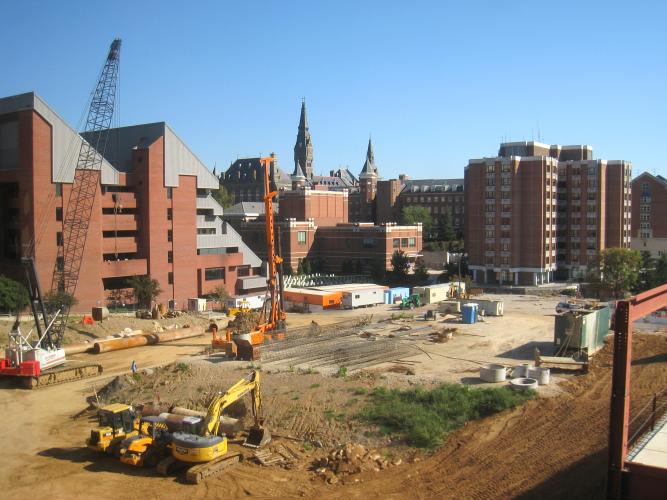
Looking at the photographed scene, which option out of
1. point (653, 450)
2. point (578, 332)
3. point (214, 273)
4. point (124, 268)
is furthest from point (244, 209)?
point (653, 450)

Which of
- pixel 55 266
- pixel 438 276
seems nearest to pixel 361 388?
pixel 55 266

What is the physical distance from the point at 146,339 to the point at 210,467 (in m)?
23.9

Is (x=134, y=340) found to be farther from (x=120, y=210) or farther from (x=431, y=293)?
(x=431, y=293)

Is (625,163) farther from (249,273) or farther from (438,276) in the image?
(249,273)

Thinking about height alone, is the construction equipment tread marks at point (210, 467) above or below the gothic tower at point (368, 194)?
below

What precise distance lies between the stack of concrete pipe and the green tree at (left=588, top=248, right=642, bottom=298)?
1479 inches

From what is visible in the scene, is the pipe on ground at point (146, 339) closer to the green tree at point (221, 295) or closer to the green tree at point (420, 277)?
the green tree at point (221, 295)

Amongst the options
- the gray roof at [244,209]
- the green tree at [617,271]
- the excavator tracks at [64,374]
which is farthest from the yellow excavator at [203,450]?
the gray roof at [244,209]

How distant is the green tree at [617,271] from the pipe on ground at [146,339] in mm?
37542

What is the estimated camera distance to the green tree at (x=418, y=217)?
11375 cm

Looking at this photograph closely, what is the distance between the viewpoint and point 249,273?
229 feet

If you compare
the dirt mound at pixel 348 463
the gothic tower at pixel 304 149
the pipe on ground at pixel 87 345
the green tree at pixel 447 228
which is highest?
the gothic tower at pixel 304 149

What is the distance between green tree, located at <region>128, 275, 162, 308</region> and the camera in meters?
54.8

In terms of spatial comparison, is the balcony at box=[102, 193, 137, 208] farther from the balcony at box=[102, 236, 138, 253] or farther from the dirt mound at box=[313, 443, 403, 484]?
the dirt mound at box=[313, 443, 403, 484]
